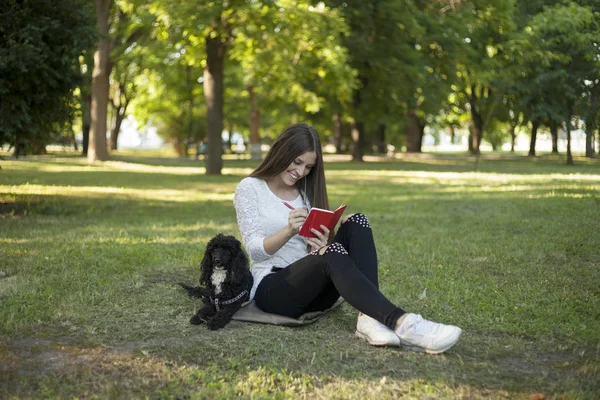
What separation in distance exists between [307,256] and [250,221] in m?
0.60

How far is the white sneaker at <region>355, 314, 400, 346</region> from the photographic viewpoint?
170 inches

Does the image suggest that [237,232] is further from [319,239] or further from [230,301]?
[319,239]

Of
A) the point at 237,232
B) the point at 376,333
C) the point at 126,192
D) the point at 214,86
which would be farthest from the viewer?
the point at 214,86

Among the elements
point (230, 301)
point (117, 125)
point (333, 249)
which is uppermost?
point (117, 125)

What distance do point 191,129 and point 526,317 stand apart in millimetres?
42266

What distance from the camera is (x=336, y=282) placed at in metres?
4.43

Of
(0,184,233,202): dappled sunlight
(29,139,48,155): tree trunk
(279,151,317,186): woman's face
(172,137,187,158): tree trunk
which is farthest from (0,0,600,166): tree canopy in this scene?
(172,137,187,158): tree trunk

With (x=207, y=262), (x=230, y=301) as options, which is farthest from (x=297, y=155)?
(x=230, y=301)

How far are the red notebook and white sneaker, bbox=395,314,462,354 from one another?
84cm

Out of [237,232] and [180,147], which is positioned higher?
[180,147]

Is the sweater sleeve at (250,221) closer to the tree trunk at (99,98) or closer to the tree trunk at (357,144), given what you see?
the tree trunk at (99,98)

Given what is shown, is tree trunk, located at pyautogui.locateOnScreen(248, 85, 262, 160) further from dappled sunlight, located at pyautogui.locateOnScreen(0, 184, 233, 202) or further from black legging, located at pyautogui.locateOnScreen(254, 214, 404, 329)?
black legging, located at pyautogui.locateOnScreen(254, 214, 404, 329)

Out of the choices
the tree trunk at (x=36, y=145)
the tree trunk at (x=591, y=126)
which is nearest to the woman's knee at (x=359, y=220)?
the tree trunk at (x=36, y=145)

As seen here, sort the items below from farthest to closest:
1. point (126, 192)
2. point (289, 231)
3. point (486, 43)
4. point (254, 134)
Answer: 1. point (254, 134)
2. point (486, 43)
3. point (126, 192)
4. point (289, 231)
